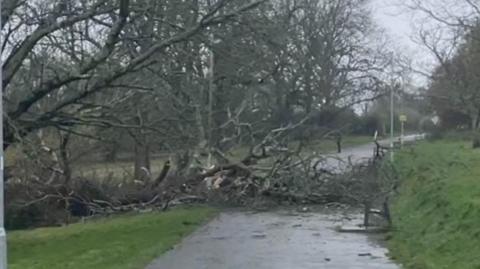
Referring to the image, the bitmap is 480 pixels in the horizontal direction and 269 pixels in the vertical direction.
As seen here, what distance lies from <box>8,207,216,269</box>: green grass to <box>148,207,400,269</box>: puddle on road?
526 mm

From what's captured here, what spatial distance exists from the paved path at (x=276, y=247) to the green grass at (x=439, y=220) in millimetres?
600

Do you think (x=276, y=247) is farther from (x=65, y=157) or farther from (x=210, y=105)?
(x=210, y=105)

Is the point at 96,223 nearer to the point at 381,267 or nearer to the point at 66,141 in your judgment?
the point at 66,141

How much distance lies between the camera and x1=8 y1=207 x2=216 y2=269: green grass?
1641 cm

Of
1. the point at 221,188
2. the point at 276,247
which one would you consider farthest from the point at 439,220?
the point at 221,188

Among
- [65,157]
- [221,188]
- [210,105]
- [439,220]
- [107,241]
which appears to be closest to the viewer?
[439,220]

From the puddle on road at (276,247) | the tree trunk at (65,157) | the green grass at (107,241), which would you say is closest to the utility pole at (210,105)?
the green grass at (107,241)

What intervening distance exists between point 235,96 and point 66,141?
34.2 ft

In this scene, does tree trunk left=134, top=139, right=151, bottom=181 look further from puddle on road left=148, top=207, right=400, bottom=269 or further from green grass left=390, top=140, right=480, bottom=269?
green grass left=390, top=140, right=480, bottom=269

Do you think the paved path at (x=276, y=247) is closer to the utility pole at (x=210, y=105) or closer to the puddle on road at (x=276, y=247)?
the puddle on road at (x=276, y=247)

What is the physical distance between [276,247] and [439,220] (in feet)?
10.9

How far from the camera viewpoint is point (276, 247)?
1770cm

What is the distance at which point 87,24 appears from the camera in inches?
888

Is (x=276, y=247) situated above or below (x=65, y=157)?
below
